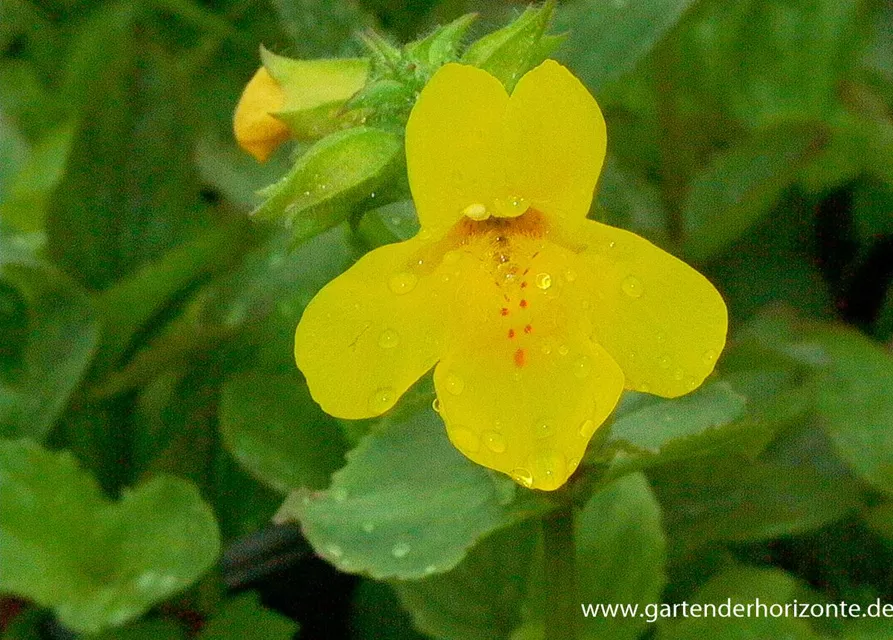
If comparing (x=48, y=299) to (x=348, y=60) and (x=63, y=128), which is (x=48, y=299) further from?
(x=348, y=60)

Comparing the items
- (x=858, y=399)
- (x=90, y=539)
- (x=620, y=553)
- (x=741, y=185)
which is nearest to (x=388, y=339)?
(x=620, y=553)

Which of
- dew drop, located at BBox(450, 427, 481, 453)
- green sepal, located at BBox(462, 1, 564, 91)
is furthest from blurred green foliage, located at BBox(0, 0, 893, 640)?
dew drop, located at BBox(450, 427, 481, 453)

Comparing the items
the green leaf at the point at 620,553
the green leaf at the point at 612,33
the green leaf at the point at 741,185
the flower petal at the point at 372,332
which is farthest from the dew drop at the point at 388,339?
the green leaf at the point at 741,185

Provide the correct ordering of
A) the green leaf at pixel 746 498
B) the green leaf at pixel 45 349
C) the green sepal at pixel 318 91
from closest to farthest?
the green sepal at pixel 318 91 < the green leaf at pixel 746 498 < the green leaf at pixel 45 349

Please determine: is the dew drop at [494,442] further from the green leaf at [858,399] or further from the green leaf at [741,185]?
the green leaf at [741,185]

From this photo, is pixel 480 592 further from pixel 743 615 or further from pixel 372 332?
pixel 372 332

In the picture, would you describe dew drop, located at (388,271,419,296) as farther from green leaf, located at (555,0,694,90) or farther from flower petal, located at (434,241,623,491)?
green leaf, located at (555,0,694,90)
